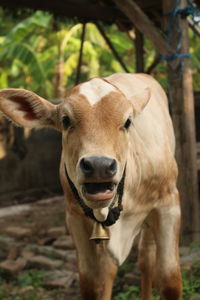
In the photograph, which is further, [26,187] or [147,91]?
[26,187]

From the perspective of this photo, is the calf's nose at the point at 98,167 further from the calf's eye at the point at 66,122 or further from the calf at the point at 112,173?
the calf's eye at the point at 66,122

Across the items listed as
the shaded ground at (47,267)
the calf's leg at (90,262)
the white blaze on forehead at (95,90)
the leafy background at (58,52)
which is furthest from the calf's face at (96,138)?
the leafy background at (58,52)

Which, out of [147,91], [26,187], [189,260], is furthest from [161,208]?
[26,187]

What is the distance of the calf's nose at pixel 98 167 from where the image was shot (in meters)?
2.30

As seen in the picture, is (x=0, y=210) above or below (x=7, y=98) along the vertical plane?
below

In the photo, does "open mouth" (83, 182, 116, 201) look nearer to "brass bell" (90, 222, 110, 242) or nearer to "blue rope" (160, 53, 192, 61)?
"brass bell" (90, 222, 110, 242)

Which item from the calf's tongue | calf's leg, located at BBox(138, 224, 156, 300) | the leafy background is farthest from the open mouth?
the leafy background

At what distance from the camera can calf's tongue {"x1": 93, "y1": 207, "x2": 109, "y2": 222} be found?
2.78 meters

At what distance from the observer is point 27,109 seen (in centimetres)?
294

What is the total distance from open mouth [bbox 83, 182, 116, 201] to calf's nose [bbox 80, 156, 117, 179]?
100 mm

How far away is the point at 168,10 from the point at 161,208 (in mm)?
2824

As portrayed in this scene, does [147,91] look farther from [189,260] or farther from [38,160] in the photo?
[38,160]

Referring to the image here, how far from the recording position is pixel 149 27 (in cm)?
526

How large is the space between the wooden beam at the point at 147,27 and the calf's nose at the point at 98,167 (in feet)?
10.2
